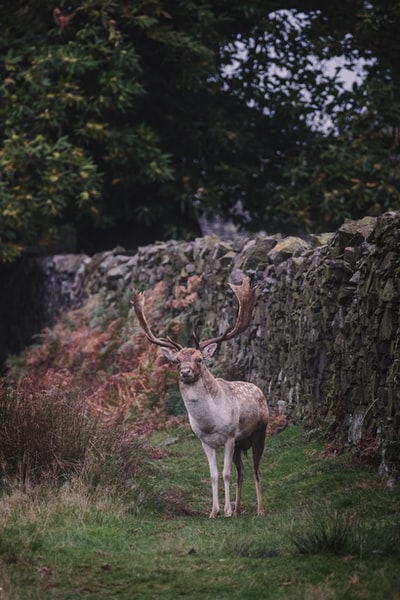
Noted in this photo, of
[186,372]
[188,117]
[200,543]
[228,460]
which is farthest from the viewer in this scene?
[188,117]

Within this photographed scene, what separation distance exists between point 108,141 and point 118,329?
549 centimetres

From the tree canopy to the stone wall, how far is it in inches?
164

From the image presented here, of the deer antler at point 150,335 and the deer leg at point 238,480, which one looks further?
the deer antler at point 150,335

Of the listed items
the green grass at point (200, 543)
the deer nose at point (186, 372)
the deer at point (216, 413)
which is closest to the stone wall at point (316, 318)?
the green grass at point (200, 543)

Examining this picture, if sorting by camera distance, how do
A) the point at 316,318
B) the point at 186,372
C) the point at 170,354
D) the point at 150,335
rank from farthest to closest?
the point at 316,318
the point at 150,335
the point at 170,354
the point at 186,372

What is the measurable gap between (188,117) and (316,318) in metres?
13.1

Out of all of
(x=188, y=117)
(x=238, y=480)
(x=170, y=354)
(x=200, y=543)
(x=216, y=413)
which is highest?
(x=188, y=117)

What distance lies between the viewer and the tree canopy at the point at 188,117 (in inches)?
929

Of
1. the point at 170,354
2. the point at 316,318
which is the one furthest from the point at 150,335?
the point at 316,318

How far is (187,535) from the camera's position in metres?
9.57

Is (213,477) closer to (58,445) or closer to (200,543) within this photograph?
(58,445)

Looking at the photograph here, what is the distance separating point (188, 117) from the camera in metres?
26.2

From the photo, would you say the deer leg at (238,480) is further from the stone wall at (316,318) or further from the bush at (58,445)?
the stone wall at (316,318)

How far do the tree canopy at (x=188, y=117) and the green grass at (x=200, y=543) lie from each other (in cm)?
1299
